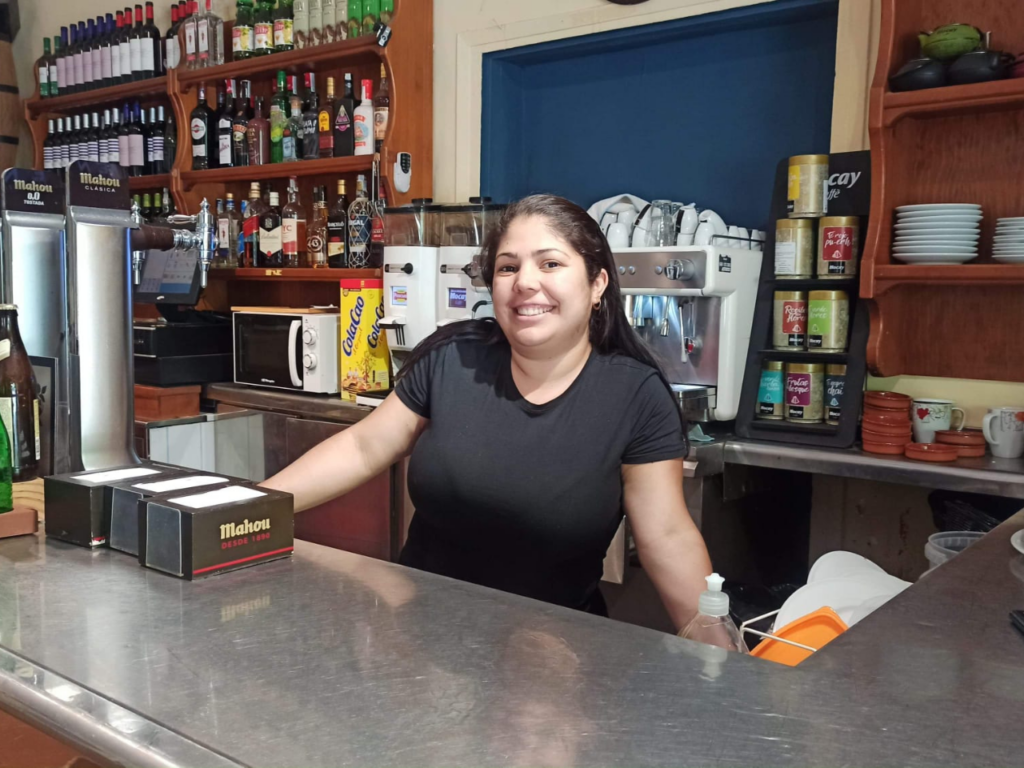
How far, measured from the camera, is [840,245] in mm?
2383

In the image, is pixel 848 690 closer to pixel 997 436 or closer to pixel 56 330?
pixel 56 330

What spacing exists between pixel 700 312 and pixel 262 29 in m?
2.30

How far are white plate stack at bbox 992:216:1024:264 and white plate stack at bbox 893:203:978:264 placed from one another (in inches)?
2.2

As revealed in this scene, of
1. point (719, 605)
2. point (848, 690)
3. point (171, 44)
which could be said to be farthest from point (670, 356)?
point (171, 44)

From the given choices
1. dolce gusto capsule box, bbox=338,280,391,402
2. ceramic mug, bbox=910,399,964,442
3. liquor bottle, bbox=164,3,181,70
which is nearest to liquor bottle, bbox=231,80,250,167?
liquor bottle, bbox=164,3,181,70

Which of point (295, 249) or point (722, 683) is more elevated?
point (295, 249)

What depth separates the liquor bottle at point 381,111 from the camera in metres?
3.48

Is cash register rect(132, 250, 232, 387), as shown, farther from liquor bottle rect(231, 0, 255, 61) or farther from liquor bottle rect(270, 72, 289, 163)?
liquor bottle rect(231, 0, 255, 61)

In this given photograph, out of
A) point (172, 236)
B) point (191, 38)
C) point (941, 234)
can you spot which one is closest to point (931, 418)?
point (941, 234)

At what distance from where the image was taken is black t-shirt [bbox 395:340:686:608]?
1.63 m

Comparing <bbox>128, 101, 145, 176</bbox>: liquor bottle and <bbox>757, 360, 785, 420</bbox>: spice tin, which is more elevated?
<bbox>128, 101, 145, 176</bbox>: liquor bottle

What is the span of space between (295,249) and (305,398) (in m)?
0.71

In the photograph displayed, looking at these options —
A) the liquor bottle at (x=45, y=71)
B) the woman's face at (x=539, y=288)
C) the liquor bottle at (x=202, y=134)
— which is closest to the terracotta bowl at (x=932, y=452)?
the woman's face at (x=539, y=288)

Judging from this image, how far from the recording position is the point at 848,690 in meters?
0.77
